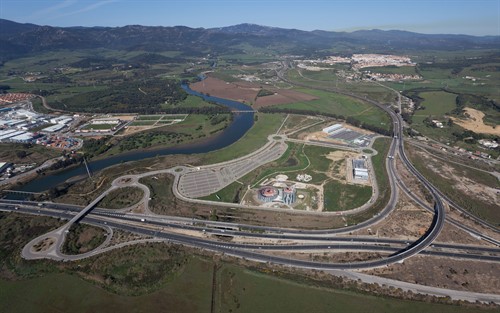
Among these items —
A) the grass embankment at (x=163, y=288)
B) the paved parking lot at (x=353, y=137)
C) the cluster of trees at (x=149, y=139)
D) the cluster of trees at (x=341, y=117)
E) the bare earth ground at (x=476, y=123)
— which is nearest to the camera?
the grass embankment at (x=163, y=288)

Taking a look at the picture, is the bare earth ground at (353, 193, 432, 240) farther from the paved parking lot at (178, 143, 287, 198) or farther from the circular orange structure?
the paved parking lot at (178, 143, 287, 198)

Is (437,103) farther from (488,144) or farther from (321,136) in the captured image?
(321,136)

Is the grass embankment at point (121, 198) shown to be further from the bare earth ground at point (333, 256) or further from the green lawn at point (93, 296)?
the bare earth ground at point (333, 256)

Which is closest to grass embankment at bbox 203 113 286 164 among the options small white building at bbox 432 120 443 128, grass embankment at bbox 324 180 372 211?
grass embankment at bbox 324 180 372 211

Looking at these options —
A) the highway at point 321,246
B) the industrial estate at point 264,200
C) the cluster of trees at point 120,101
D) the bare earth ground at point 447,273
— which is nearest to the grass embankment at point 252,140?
the industrial estate at point 264,200

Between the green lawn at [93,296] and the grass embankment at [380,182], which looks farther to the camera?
the grass embankment at [380,182]

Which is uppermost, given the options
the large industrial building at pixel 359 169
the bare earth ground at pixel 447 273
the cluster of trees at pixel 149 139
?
the cluster of trees at pixel 149 139
